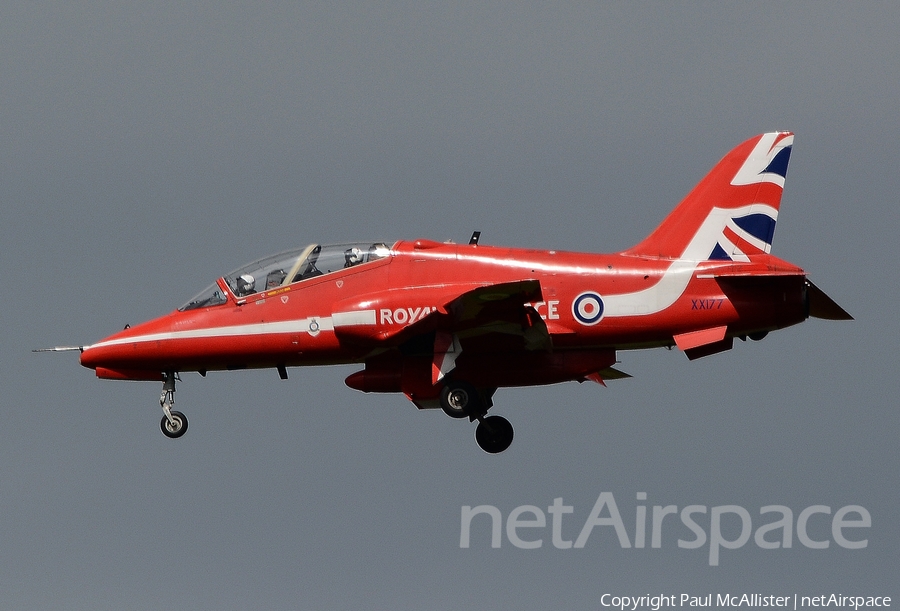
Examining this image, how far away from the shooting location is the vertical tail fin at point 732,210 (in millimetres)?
32281

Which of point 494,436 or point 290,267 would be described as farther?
point 494,436

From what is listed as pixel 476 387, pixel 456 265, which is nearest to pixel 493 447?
pixel 476 387

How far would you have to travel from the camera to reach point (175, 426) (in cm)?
3344

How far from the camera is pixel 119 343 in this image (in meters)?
33.2

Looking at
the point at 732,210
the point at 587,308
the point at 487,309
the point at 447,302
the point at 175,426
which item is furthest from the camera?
the point at 175,426

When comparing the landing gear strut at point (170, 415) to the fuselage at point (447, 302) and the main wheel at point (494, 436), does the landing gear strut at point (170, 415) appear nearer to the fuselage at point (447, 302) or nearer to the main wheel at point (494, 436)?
the fuselage at point (447, 302)

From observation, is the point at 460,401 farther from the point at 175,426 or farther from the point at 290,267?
the point at 175,426

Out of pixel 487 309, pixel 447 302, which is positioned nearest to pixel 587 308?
pixel 487 309

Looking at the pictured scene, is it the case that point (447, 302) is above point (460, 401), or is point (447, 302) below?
above

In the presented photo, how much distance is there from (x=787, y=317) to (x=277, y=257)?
10808mm

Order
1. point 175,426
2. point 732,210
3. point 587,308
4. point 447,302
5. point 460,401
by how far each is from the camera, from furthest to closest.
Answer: point 175,426 → point 732,210 → point 460,401 → point 587,308 → point 447,302

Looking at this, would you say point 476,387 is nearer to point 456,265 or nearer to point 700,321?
point 456,265

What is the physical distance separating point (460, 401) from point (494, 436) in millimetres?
2179

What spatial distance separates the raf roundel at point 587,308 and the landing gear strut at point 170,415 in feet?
29.4
